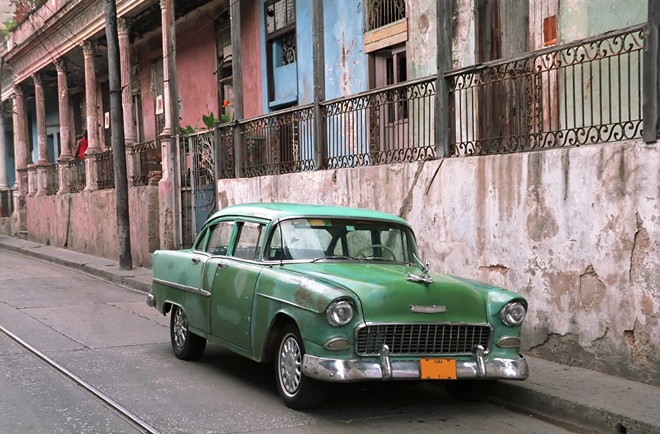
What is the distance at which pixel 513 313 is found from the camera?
A: 6.04m

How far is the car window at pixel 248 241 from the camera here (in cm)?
681

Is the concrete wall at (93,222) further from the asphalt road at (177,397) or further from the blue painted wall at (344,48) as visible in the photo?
the asphalt road at (177,397)

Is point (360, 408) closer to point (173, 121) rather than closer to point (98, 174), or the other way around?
point (173, 121)

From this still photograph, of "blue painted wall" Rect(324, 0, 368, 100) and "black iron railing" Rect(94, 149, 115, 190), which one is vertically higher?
"blue painted wall" Rect(324, 0, 368, 100)

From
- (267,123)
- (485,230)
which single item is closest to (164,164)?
(267,123)

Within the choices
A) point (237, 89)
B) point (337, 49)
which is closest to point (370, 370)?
point (337, 49)

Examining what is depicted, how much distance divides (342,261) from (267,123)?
7.18 meters

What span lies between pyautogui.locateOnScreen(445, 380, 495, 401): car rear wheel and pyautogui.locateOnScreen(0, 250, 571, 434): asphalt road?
0.09 meters

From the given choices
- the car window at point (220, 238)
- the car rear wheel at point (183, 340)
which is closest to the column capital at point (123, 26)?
the car rear wheel at point (183, 340)

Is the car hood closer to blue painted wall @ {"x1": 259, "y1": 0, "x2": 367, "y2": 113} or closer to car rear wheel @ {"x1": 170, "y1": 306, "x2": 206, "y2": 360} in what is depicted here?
car rear wheel @ {"x1": 170, "y1": 306, "x2": 206, "y2": 360}

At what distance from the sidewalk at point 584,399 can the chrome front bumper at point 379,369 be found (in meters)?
0.59

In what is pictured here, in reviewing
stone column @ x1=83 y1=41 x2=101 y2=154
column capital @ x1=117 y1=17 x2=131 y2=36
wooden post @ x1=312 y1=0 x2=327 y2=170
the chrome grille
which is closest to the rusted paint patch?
the chrome grille

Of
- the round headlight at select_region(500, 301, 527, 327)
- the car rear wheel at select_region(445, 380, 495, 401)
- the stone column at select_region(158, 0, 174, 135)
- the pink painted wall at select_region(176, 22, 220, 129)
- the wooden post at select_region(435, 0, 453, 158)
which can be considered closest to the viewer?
the round headlight at select_region(500, 301, 527, 327)

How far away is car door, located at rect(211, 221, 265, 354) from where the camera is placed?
650 centimetres
